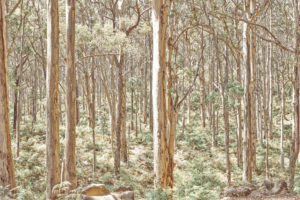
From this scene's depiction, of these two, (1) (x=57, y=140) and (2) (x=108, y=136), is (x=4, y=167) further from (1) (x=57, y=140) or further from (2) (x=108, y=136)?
(2) (x=108, y=136)

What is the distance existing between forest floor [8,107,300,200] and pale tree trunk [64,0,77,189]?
2.42 meters

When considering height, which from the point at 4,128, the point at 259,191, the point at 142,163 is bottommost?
the point at 142,163

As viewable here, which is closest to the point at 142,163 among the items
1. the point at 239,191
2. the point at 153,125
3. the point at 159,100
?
the point at 153,125

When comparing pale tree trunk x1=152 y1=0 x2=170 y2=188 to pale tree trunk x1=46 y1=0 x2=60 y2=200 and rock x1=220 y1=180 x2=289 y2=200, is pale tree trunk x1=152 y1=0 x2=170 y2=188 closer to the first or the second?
rock x1=220 y1=180 x2=289 y2=200

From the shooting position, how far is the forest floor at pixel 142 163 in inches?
528

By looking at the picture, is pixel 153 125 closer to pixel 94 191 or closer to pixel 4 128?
pixel 94 191

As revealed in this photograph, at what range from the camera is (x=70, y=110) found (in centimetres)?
861

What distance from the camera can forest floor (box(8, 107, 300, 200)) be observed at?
44.0ft

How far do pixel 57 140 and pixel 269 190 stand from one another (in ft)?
17.9

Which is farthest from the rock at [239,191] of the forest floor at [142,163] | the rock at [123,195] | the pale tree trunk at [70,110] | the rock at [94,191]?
the pale tree trunk at [70,110]

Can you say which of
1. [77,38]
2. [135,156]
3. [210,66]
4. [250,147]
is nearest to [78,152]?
[135,156]

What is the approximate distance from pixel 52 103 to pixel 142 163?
10070 mm

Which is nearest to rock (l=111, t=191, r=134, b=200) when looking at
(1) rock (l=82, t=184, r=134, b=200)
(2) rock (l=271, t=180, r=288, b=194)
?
(1) rock (l=82, t=184, r=134, b=200)

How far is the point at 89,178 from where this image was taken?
14.9 meters
